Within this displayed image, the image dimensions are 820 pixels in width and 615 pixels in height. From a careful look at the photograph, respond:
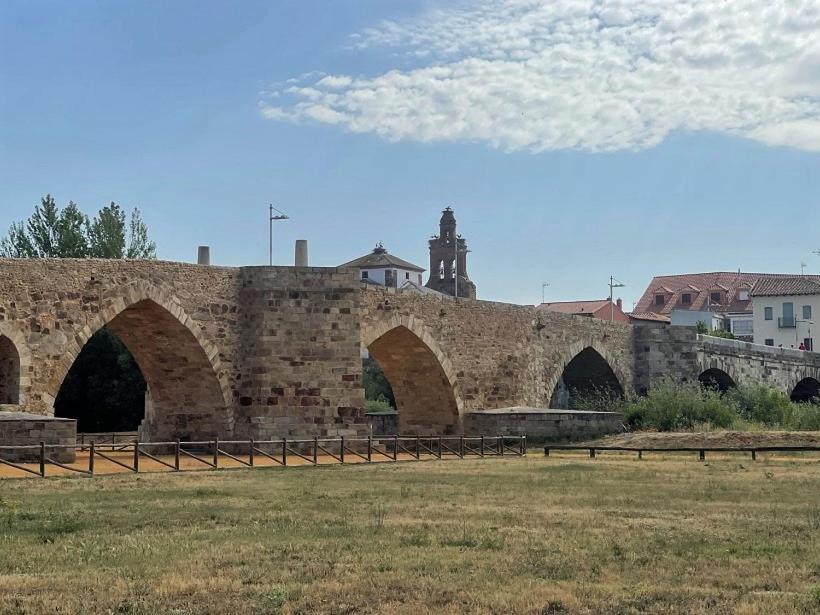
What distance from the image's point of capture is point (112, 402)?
39.3m

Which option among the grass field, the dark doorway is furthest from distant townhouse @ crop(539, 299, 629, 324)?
the grass field

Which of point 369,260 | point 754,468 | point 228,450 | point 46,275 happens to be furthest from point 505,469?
point 369,260

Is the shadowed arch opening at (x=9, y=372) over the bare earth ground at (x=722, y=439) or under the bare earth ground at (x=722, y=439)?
over

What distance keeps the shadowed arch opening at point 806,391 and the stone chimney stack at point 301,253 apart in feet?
90.5

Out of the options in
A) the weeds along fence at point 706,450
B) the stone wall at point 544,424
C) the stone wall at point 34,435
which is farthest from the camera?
the stone wall at point 544,424

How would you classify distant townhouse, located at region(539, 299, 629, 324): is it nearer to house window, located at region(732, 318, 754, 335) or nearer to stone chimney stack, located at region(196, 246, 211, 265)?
house window, located at region(732, 318, 754, 335)

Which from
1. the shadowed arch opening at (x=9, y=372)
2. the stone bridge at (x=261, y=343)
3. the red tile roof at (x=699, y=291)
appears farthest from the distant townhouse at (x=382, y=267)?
the shadowed arch opening at (x=9, y=372)

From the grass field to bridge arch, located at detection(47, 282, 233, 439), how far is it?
767cm

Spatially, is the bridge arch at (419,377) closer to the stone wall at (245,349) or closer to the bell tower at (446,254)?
the stone wall at (245,349)

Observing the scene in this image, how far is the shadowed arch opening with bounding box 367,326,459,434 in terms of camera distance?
29.2m

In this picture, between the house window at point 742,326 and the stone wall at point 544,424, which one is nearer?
the stone wall at point 544,424

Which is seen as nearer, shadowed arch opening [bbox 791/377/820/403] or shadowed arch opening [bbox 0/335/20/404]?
shadowed arch opening [bbox 0/335/20/404]

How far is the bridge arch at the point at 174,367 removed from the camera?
23172 mm

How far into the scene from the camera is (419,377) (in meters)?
30.2
